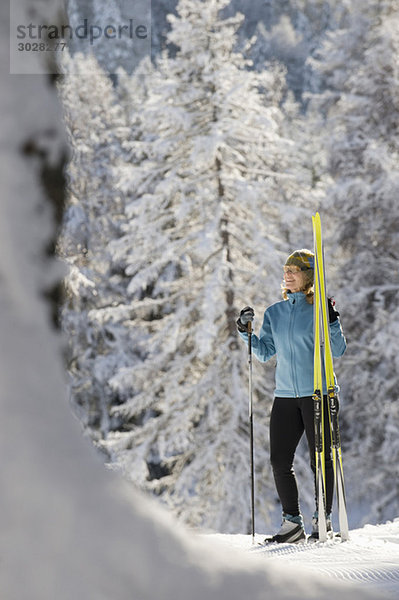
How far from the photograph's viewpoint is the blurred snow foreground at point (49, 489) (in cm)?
66

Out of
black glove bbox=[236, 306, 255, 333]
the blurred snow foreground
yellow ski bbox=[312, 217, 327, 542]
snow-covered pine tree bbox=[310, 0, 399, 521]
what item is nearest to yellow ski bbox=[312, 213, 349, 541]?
yellow ski bbox=[312, 217, 327, 542]

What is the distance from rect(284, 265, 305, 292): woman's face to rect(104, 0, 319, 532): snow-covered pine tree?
24.4 ft

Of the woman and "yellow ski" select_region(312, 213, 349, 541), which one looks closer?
"yellow ski" select_region(312, 213, 349, 541)

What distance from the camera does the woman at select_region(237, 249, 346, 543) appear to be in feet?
13.2

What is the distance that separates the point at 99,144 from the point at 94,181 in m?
2.94

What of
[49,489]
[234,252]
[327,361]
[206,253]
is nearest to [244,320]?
[327,361]

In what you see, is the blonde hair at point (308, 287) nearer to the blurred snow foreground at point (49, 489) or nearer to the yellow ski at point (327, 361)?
the yellow ski at point (327, 361)

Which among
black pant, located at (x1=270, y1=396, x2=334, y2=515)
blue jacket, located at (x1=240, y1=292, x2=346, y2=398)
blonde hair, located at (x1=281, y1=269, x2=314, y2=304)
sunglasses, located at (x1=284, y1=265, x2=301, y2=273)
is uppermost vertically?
sunglasses, located at (x1=284, y1=265, x2=301, y2=273)

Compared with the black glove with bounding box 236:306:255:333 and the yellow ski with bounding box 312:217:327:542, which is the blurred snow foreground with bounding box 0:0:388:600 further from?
the black glove with bounding box 236:306:255:333

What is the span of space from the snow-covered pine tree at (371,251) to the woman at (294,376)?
8564 mm

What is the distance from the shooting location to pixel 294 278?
4133 millimetres

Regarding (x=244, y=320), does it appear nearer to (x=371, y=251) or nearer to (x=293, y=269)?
(x=293, y=269)

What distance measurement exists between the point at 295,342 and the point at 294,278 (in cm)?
39

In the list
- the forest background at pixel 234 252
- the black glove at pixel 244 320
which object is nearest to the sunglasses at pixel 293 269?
the black glove at pixel 244 320
